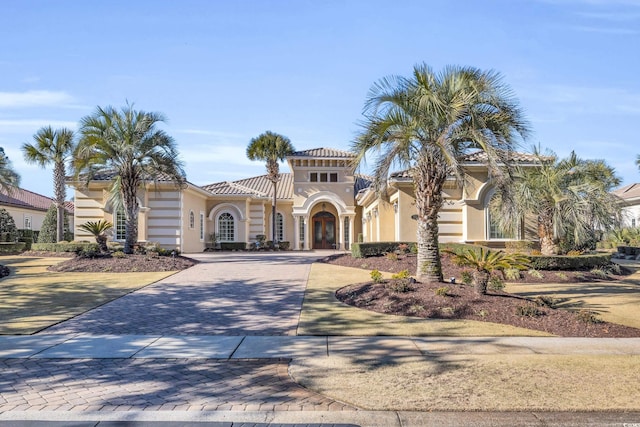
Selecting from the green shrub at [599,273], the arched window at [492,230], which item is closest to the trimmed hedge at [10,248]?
the arched window at [492,230]

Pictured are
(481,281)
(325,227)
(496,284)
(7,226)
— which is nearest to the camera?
(481,281)

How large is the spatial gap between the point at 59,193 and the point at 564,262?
26585 mm

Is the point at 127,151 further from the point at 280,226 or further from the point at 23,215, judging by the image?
the point at 23,215

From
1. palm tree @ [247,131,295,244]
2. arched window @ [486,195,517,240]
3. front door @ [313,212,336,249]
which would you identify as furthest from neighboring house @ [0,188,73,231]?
arched window @ [486,195,517,240]

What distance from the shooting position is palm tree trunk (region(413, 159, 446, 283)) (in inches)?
489

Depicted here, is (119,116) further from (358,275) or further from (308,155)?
(308,155)

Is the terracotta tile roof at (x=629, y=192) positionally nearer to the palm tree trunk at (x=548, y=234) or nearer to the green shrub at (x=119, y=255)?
the palm tree trunk at (x=548, y=234)

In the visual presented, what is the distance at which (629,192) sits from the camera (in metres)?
41.2

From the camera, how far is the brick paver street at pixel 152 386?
5199 millimetres

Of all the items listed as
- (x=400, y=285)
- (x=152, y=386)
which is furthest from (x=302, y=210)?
(x=152, y=386)

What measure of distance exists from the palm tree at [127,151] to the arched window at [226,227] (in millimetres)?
12495

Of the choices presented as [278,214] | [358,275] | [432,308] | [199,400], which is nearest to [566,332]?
Result: [432,308]

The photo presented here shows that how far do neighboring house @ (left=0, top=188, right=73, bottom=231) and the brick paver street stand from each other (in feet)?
124

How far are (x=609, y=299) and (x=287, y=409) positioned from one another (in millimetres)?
10591
